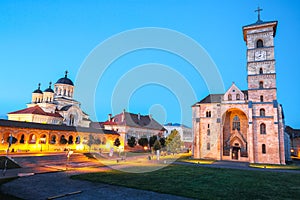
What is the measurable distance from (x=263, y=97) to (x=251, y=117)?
452 cm

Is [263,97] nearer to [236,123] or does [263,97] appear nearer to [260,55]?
[236,123]

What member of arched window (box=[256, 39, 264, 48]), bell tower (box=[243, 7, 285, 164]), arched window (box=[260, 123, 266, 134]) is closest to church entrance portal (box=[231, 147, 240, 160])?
bell tower (box=[243, 7, 285, 164])

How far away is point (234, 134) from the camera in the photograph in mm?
40094

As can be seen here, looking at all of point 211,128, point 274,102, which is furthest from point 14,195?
point 274,102

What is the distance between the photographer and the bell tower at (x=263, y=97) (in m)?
34.5

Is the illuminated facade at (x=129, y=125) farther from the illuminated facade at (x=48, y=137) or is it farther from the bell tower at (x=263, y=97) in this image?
the bell tower at (x=263, y=97)

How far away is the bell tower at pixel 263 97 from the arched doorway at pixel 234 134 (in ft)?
12.2

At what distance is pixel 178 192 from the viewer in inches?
513

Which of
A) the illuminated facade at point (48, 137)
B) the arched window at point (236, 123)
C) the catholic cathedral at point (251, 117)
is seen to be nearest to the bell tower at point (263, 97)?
the catholic cathedral at point (251, 117)

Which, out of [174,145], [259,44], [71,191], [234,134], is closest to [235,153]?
[234,134]

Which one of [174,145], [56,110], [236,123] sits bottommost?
[174,145]

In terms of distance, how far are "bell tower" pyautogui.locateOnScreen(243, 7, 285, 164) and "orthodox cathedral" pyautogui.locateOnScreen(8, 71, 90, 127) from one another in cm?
4646

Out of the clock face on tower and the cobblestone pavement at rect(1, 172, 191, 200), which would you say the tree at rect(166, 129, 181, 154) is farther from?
the cobblestone pavement at rect(1, 172, 191, 200)

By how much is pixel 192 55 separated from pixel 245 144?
2302 cm
